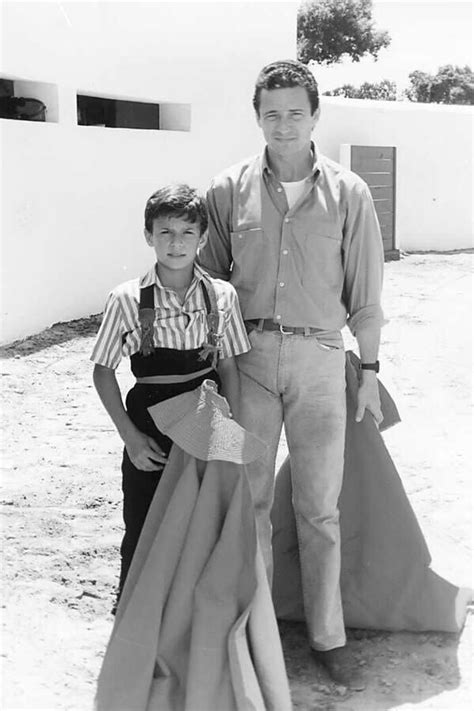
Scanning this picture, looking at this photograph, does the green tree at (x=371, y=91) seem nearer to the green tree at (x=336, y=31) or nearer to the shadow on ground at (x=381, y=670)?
the green tree at (x=336, y=31)

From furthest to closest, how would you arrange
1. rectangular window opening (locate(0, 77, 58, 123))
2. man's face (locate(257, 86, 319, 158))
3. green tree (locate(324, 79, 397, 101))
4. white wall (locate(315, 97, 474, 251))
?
green tree (locate(324, 79, 397, 101)) → white wall (locate(315, 97, 474, 251)) → rectangular window opening (locate(0, 77, 58, 123)) → man's face (locate(257, 86, 319, 158))

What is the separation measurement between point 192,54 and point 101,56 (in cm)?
129

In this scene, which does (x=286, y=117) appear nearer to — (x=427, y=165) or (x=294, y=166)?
(x=294, y=166)

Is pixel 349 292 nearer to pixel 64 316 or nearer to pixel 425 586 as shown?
pixel 425 586

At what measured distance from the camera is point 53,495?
4.33 meters

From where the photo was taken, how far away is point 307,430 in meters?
2.58

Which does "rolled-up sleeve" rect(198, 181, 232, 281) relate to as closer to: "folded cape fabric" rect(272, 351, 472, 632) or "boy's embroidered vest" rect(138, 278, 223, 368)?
"boy's embroidered vest" rect(138, 278, 223, 368)

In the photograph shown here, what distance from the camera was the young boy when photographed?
237 cm

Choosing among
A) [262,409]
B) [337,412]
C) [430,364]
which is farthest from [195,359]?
[430,364]

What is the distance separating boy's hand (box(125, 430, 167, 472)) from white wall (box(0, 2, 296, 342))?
4.98m

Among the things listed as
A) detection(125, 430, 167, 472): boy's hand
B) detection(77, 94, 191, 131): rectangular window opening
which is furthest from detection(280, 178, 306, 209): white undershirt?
detection(77, 94, 191, 131): rectangular window opening

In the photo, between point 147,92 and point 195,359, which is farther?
point 147,92

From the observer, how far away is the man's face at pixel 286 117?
8.04 ft

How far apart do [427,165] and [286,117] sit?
11.9m
